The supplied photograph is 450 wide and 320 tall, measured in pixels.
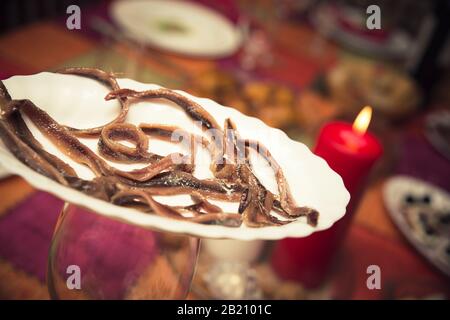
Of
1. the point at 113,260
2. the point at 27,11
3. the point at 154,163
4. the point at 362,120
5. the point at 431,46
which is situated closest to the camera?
the point at 154,163

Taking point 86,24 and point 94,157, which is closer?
point 94,157

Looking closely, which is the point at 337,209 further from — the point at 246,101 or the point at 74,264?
the point at 246,101

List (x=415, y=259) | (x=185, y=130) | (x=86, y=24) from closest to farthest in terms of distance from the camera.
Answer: (x=185, y=130) → (x=415, y=259) → (x=86, y=24)

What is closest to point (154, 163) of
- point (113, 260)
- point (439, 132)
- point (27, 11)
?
point (113, 260)

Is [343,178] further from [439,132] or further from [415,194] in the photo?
[439,132]

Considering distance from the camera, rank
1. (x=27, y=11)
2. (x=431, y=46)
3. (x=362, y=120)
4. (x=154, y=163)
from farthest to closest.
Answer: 1. (x=27, y=11)
2. (x=431, y=46)
3. (x=362, y=120)
4. (x=154, y=163)
